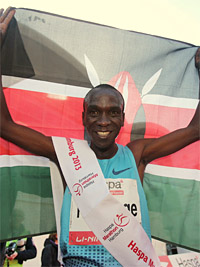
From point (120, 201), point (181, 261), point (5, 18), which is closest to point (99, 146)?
point (120, 201)

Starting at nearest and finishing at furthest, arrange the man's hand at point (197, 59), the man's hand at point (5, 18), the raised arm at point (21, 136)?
1. the raised arm at point (21, 136)
2. the man's hand at point (5, 18)
3. the man's hand at point (197, 59)

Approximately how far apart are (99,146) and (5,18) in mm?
1598

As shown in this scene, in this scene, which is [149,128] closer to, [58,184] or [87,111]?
[87,111]

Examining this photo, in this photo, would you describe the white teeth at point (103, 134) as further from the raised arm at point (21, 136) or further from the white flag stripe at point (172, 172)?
the white flag stripe at point (172, 172)

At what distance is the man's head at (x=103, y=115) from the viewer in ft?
8.65

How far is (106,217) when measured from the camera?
2617 millimetres

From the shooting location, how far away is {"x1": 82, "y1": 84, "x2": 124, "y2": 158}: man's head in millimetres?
2637

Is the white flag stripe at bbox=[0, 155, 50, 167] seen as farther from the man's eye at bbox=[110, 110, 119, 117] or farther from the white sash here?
the man's eye at bbox=[110, 110, 119, 117]

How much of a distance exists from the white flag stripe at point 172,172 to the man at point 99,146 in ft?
1.11

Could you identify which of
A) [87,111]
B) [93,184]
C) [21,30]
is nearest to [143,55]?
[87,111]

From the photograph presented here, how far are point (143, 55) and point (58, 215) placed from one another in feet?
6.63

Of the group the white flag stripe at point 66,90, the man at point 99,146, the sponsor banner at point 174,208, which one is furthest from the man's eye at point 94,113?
the sponsor banner at point 174,208

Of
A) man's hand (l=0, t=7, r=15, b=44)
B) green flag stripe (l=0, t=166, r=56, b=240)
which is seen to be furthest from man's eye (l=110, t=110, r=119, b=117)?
man's hand (l=0, t=7, r=15, b=44)

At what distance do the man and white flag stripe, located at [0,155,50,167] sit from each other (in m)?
0.19
